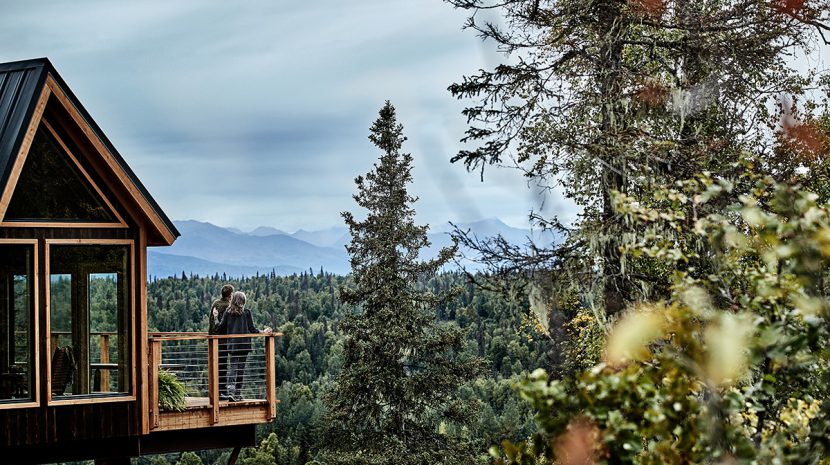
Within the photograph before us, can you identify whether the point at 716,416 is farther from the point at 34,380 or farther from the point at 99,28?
the point at 99,28

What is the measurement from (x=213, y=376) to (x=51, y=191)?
2.86 meters

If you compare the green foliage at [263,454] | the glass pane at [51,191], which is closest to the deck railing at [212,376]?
the glass pane at [51,191]

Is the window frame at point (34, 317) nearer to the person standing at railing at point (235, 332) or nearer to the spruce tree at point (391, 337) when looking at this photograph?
the person standing at railing at point (235, 332)

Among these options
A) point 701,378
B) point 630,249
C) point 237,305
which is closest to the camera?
point 701,378

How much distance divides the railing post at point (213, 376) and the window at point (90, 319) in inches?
40.8

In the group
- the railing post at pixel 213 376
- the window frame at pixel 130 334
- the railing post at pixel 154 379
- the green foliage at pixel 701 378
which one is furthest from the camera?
the railing post at pixel 213 376

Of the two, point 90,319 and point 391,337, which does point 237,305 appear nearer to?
point 90,319

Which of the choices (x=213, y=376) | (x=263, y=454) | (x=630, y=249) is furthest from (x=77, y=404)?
(x=263, y=454)

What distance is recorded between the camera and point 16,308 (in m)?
10.3

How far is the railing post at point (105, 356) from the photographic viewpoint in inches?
418

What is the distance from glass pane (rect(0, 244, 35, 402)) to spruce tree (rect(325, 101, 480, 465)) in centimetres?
1387

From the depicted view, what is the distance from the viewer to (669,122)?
12.7m

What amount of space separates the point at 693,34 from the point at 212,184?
18197cm

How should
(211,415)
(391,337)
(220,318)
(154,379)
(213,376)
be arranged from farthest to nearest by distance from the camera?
1. (391,337)
2. (220,318)
3. (211,415)
4. (213,376)
5. (154,379)
